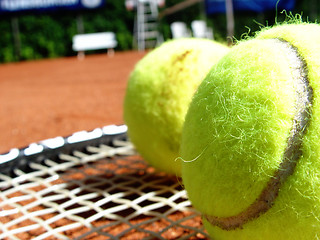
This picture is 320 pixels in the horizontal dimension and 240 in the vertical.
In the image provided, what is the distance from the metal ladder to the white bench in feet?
2.63

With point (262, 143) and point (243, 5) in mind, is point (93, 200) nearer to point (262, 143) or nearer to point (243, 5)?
point (262, 143)

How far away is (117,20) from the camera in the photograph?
12.9 meters

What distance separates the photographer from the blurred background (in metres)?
11.3

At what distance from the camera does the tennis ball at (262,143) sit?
900mm

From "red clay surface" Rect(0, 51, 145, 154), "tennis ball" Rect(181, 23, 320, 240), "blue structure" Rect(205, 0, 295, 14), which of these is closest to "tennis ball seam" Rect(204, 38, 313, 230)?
"tennis ball" Rect(181, 23, 320, 240)

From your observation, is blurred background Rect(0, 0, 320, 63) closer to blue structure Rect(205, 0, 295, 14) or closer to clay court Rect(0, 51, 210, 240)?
blue structure Rect(205, 0, 295, 14)

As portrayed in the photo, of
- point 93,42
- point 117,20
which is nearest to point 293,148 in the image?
point 93,42

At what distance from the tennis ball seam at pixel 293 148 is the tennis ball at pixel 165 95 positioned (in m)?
0.54

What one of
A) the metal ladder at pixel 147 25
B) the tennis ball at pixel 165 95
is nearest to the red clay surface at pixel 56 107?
the tennis ball at pixel 165 95

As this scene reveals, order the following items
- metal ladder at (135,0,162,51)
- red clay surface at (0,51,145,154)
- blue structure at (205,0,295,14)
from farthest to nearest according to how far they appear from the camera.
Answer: metal ladder at (135,0,162,51)
blue structure at (205,0,295,14)
red clay surface at (0,51,145,154)

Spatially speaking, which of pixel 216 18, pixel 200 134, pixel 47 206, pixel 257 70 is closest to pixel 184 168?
pixel 200 134

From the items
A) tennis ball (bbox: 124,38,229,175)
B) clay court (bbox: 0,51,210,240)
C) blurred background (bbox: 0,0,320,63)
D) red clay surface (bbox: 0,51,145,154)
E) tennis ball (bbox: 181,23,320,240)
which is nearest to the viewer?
tennis ball (bbox: 181,23,320,240)

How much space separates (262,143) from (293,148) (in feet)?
0.21

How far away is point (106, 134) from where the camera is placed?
2.21m
